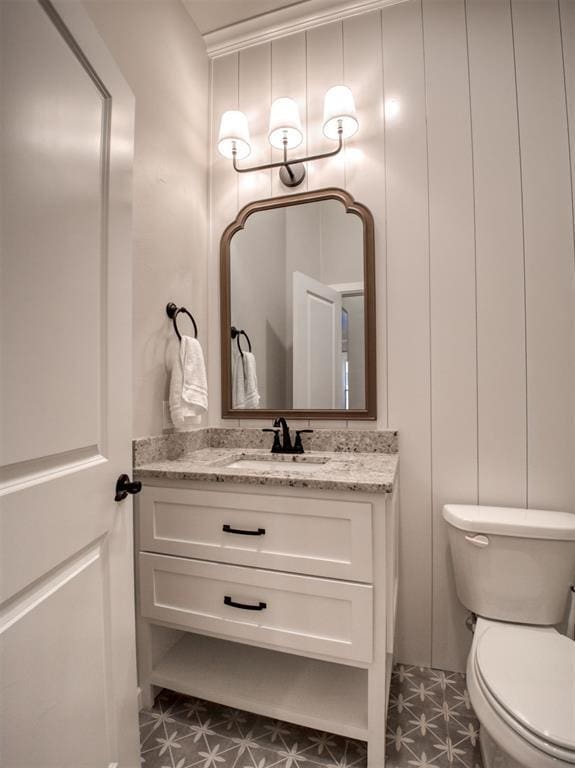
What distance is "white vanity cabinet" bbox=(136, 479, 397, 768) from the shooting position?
3.48ft

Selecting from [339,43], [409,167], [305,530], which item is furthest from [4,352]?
[339,43]

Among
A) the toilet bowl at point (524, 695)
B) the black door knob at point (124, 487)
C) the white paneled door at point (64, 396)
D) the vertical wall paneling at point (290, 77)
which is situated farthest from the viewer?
the vertical wall paneling at point (290, 77)

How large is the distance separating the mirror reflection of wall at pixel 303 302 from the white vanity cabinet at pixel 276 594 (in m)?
0.64

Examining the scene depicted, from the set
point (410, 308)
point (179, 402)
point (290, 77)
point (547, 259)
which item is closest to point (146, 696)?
point (179, 402)

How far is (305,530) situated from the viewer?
112 cm

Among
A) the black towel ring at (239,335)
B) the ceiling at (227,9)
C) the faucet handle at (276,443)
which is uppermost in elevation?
the ceiling at (227,9)

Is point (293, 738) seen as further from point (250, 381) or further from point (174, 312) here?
point (174, 312)

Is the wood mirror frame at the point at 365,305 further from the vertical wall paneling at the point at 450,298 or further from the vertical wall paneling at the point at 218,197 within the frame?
the vertical wall paneling at the point at 450,298

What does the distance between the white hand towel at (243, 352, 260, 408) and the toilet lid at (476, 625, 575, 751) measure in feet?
3.94

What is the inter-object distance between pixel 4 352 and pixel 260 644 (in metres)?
1.07

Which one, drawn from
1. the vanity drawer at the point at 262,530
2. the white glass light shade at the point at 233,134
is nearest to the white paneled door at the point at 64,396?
the vanity drawer at the point at 262,530

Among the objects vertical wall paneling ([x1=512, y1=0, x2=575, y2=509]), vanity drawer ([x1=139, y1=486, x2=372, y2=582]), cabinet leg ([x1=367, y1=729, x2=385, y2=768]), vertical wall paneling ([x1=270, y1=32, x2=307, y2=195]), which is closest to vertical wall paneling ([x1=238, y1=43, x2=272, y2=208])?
vertical wall paneling ([x1=270, y1=32, x2=307, y2=195])

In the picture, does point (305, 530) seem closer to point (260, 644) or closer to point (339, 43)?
point (260, 644)

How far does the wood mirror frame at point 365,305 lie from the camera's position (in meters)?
1.61
